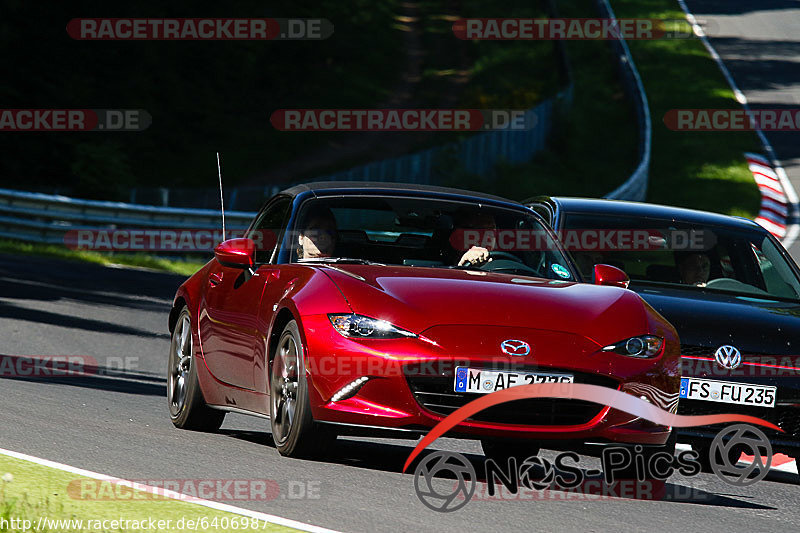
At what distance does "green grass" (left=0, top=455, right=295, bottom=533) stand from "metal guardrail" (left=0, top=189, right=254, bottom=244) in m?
16.6

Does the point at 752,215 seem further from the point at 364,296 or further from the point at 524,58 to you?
the point at 524,58

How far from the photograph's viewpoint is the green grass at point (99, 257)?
72.7 feet

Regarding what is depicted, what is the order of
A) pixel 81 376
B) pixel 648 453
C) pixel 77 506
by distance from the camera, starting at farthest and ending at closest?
pixel 81 376, pixel 648 453, pixel 77 506

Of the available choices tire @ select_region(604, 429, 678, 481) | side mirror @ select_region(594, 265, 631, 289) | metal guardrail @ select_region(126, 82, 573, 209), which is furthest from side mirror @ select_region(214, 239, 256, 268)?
metal guardrail @ select_region(126, 82, 573, 209)

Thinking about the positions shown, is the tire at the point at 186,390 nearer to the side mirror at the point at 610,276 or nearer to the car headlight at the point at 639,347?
the side mirror at the point at 610,276

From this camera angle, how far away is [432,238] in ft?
27.4

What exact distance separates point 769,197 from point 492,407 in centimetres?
2565

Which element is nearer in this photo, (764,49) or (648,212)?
(648,212)

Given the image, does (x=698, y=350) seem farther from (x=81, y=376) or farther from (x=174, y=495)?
(x=81, y=376)

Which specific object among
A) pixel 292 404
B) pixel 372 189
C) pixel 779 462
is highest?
pixel 372 189

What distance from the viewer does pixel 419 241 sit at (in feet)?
27.4

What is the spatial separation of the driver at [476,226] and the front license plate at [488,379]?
1.38 metres

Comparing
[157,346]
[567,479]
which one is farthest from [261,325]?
[157,346]

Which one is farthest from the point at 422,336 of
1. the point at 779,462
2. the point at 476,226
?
the point at 779,462
